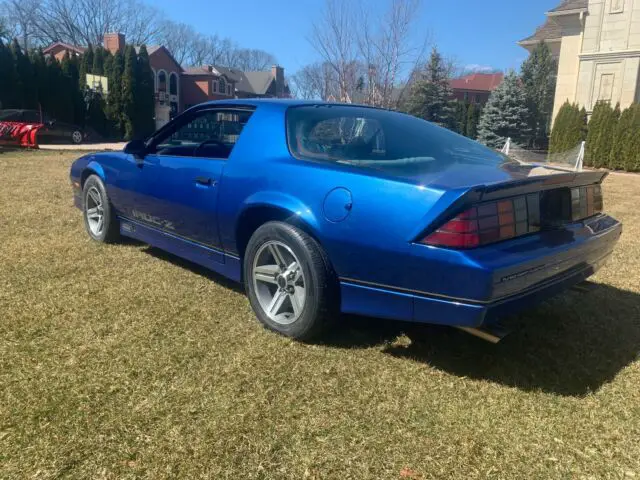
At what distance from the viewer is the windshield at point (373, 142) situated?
3066mm

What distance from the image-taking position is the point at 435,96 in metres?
30.5

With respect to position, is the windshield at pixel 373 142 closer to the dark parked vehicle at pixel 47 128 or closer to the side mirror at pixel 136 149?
the side mirror at pixel 136 149

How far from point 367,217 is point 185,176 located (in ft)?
5.43

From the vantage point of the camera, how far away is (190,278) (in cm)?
418

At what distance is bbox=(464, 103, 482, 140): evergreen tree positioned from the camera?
103 ft

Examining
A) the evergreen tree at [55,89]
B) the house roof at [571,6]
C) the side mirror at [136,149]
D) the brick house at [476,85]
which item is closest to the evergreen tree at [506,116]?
the house roof at [571,6]

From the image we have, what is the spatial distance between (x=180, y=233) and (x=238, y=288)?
0.60 metres

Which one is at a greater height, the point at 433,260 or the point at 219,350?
the point at 433,260

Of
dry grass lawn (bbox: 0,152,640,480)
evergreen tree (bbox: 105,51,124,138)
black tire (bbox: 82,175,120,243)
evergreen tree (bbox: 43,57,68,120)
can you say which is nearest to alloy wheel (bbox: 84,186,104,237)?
black tire (bbox: 82,175,120,243)

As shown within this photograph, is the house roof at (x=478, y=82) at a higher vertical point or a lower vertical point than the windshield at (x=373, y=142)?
higher

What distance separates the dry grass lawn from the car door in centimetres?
52

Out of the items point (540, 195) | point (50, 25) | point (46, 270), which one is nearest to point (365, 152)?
point (540, 195)

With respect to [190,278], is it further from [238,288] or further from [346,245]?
[346,245]

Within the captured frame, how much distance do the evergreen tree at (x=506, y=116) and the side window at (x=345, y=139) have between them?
25258 millimetres
